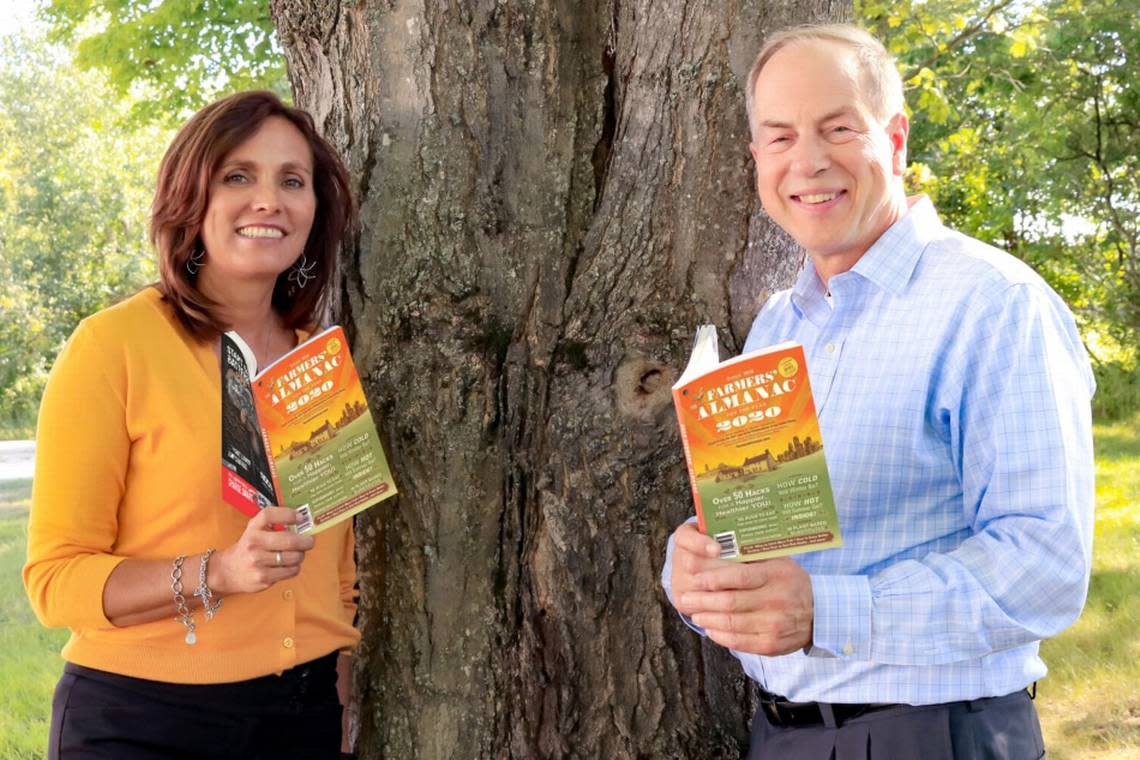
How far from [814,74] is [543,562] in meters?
1.29

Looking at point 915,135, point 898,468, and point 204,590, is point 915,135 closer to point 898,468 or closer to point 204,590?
point 898,468

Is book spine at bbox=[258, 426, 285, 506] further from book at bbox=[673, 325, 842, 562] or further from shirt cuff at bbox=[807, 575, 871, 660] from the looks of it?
shirt cuff at bbox=[807, 575, 871, 660]

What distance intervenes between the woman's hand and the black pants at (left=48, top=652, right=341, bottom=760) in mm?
301

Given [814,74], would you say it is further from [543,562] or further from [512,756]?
[512,756]

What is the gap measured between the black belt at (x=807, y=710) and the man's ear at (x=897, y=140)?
3.25 ft

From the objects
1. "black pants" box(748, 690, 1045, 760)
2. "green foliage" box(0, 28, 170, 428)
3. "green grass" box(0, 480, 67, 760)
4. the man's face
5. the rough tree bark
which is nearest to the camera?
"black pants" box(748, 690, 1045, 760)

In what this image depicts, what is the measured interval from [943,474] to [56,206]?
24230 mm

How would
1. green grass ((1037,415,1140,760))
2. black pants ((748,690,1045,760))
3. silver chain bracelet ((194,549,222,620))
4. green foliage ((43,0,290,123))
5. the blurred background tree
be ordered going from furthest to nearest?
the blurred background tree < green foliage ((43,0,290,123)) < green grass ((1037,415,1140,760)) < silver chain bracelet ((194,549,222,620)) < black pants ((748,690,1045,760))

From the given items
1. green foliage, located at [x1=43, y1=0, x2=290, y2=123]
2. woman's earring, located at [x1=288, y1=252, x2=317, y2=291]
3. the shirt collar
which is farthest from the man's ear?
green foliage, located at [x1=43, y1=0, x2=290, y2=123]

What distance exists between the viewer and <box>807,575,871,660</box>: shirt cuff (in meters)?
1.83

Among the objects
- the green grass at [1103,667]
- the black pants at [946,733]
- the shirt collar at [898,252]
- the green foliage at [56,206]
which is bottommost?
the green grass at [1103,667]

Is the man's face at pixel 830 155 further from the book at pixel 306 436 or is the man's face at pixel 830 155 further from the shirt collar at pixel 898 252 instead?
the book at pixel 306 436

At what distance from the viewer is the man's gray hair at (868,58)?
218 cm

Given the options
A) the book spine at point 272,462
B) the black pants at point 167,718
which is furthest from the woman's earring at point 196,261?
the black pants at point 167,718
